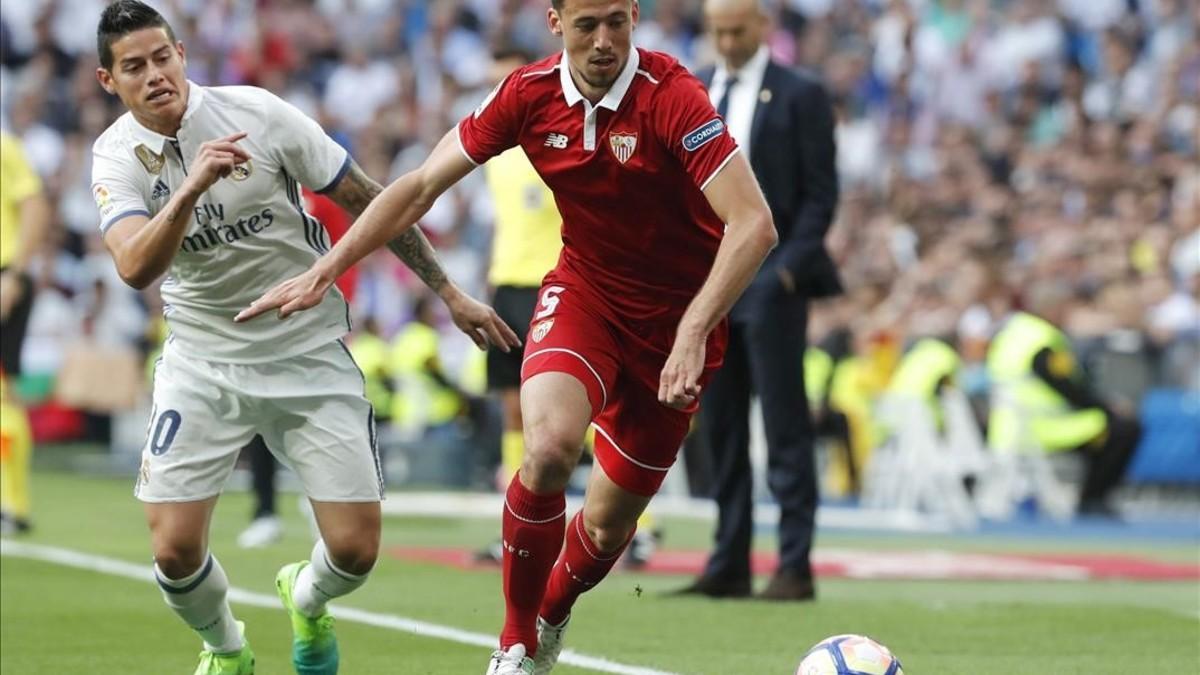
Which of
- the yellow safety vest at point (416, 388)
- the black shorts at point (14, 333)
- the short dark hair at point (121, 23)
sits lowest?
the yellow safety vest at point (416, 388)

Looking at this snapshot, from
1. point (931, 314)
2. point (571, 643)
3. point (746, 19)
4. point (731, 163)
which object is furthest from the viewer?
point (931, 314)

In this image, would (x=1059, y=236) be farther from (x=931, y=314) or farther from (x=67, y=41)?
(x=67, y=41)

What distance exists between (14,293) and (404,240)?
557 centimetres

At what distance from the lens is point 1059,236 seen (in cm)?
2197

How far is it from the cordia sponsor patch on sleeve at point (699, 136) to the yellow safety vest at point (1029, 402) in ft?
38.9

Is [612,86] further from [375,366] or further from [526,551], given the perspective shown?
[375,366]

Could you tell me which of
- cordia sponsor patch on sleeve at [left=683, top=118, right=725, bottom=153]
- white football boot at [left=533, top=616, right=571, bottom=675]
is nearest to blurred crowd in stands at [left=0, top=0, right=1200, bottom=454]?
white football boot at [left=533, top=616, right=571, bottom=675]

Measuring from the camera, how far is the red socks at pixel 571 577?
23.6 ft

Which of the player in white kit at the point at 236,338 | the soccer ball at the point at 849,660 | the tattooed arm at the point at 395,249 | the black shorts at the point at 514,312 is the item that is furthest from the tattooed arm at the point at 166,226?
the black shorts at the point at 514,312

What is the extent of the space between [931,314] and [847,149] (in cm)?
540

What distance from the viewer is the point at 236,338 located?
23.6 ft

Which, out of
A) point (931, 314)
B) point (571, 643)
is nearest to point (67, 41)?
point (931, 314)

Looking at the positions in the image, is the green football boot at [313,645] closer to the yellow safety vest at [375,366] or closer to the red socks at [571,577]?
the red socks at [571,577]

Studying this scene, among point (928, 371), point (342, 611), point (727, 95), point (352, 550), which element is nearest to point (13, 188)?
point (342, 611)
